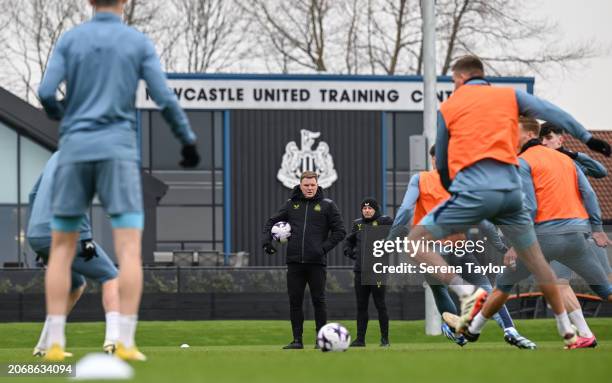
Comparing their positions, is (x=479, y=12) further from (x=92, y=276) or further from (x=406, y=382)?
(x=406, y=382)

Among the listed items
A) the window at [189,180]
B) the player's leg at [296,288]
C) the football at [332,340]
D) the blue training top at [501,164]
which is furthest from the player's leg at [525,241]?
the window at [189,180]

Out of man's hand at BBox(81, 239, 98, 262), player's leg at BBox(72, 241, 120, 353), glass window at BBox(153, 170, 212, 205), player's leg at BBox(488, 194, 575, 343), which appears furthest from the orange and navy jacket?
glass window at BBox(153, 170, 212, 205)

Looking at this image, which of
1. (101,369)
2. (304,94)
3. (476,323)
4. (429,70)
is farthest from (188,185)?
(101,369)

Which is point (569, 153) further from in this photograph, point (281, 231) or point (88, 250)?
point (88, 250)

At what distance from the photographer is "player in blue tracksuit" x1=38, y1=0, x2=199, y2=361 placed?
8.34m

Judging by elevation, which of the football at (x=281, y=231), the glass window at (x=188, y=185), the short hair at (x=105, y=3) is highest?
the glass window at (x=188, y=185)

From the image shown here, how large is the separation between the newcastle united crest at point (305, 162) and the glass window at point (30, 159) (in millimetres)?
6489

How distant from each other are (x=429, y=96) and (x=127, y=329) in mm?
Answer: 12926

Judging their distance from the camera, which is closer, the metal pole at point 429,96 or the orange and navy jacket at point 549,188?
the orange and navy jacket at point 549,188

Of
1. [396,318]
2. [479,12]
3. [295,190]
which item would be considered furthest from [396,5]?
[295,190]

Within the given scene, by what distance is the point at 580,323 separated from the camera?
480 inches

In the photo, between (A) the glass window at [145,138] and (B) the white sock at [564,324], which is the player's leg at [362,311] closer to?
(B) the white sock at [564,324]

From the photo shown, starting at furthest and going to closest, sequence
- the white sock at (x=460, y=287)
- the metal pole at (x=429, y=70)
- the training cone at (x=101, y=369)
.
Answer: the metal pole at (x=429, y=70)
the white sock at (x=460, y=287)
the training cone at (x=101, y=369)

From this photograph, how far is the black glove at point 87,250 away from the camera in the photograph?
445 inches
